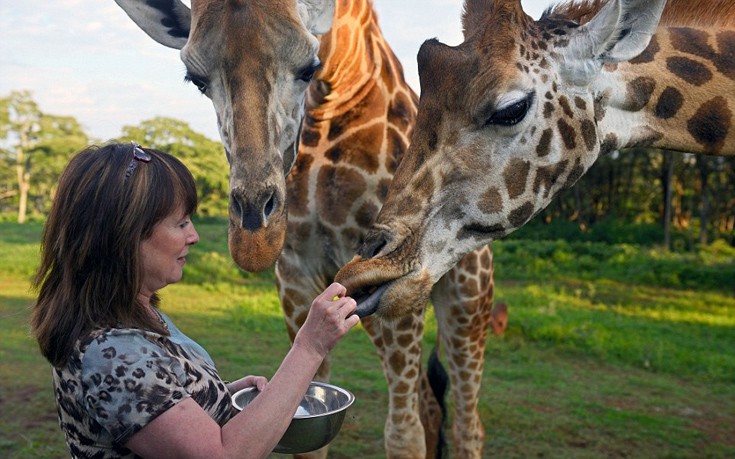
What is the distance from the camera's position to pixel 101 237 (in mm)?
1574

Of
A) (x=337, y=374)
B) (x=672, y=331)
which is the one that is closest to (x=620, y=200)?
(x=672, y=331)

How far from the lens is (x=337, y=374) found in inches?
249

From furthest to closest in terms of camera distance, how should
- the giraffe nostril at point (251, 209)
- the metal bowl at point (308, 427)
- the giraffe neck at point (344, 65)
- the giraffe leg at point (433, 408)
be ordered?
the giraffe leg at point (433, 408) < the giraffe neck at point (344, 65) < the giraffe nostril at point (251, 209) < the metal bowl at point (308, 427)

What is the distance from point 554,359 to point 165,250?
20.1 ft

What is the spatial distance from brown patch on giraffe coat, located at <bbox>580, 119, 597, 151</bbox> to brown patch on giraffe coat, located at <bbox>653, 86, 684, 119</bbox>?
0.27m

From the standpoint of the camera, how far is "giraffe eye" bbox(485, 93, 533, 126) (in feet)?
6.61

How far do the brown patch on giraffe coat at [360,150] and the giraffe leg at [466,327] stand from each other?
73 centimetres

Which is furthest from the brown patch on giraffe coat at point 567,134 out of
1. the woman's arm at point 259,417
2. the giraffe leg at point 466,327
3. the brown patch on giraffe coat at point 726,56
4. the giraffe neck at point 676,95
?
the giraffe leg at point 466,327

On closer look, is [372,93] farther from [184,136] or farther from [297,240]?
[184,136]

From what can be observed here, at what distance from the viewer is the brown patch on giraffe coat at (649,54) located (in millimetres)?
2221

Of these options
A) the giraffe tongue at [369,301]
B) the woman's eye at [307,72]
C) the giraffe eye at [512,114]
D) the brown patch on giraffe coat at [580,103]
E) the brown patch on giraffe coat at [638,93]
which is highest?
the woman's eye at [307,72]

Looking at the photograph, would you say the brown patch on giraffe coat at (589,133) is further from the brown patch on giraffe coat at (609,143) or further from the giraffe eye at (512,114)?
the giraffe eye at (512,114)

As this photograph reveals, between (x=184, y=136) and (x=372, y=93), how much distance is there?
15744mm

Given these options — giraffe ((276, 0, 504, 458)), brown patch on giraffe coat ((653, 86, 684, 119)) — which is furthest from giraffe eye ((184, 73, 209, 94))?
brown patch on giraffe coat ((653, 86, 684, 119))
